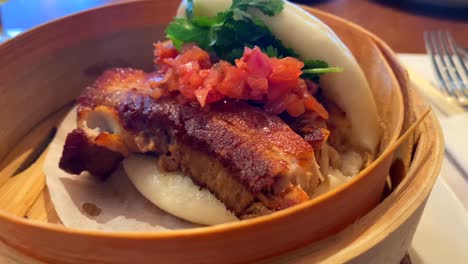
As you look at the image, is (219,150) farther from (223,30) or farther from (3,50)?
(3,50)

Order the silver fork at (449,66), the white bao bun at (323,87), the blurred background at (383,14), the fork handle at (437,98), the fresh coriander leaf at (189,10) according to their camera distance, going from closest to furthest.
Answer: the white bao bun at (323,87)
the fresh coriander leaf at (189,10)
the fork handle at (437,98)
the silver fork at (449,66)
the blurred background at (383,14)

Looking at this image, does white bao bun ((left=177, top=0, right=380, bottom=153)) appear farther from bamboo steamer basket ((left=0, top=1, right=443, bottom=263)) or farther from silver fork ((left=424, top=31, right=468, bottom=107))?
silver fork ((left=424, top=31, right=468, bottom=107))

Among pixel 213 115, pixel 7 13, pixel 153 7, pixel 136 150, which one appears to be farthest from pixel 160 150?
pixel 7 13

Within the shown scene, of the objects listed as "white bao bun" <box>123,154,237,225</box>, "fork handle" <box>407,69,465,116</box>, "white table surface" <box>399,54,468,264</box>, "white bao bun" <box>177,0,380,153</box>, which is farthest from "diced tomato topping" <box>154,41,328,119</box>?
"fork handle" <box>407,69,465,116</box>

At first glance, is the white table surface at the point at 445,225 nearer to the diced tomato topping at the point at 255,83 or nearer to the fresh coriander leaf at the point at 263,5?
the diced tomato topping at the point at 255,83

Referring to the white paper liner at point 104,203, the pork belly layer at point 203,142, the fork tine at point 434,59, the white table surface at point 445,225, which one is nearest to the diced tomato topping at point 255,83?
the pork belly layer at point 203,142

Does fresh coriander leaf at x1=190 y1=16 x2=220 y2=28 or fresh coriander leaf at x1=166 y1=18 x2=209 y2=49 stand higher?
fresh coriander leaf at x1=190 y1=16 x2=220 y2=28
